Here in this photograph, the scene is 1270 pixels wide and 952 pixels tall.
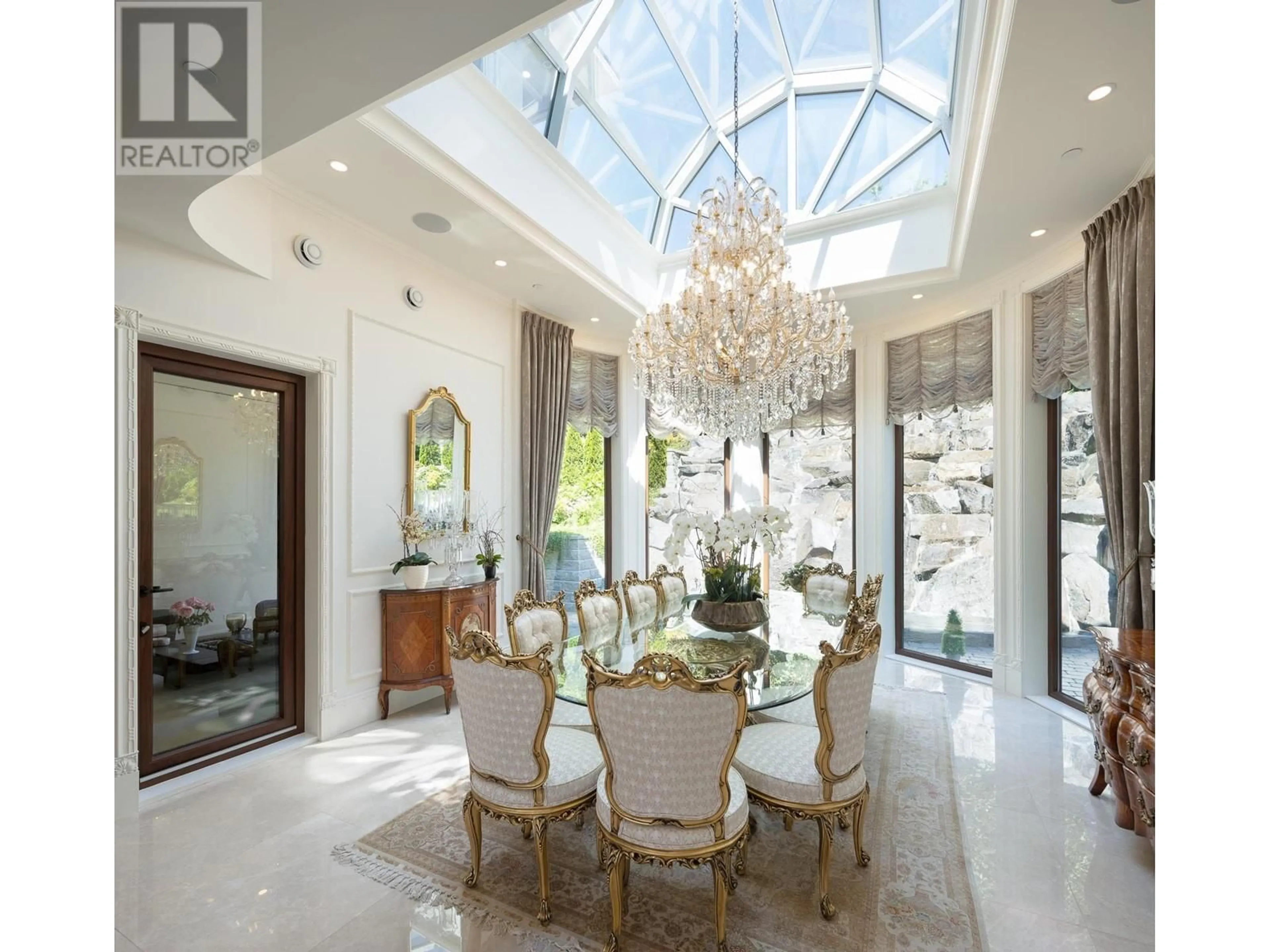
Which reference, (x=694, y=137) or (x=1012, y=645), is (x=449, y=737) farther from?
(x=694, y=137)

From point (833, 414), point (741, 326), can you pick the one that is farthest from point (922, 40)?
point (833, 414)

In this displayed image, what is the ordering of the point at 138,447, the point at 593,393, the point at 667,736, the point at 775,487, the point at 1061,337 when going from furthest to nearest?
1. the point at 775,487
2. the point at 593,393
3. the point at 1061,337
4. the point at 138,447
5. the point at 667,736

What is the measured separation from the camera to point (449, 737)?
348 centimetres

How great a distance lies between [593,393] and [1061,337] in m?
3.86

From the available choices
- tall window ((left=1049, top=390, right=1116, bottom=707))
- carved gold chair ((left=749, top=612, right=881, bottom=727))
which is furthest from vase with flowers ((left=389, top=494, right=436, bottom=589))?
tall window ((left=1049, top=390, right=1116, bottom=707))

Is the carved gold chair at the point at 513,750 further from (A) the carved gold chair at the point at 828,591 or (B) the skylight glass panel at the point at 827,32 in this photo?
(B) the skylight glass panel at the point at 827,32

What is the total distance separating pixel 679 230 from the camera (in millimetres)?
5535

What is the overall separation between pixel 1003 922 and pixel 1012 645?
9.10ft

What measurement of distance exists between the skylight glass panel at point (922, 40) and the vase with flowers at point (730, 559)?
3239 millimetres

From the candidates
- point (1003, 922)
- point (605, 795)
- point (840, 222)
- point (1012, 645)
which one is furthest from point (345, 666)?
point (840, 222)

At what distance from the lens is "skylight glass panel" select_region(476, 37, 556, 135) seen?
346 cm

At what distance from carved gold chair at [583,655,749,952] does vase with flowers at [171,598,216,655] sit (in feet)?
8.51

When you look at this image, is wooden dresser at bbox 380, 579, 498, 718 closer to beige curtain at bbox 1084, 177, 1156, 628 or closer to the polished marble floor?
the polished marble floor

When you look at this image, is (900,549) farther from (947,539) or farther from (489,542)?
(489,542)
